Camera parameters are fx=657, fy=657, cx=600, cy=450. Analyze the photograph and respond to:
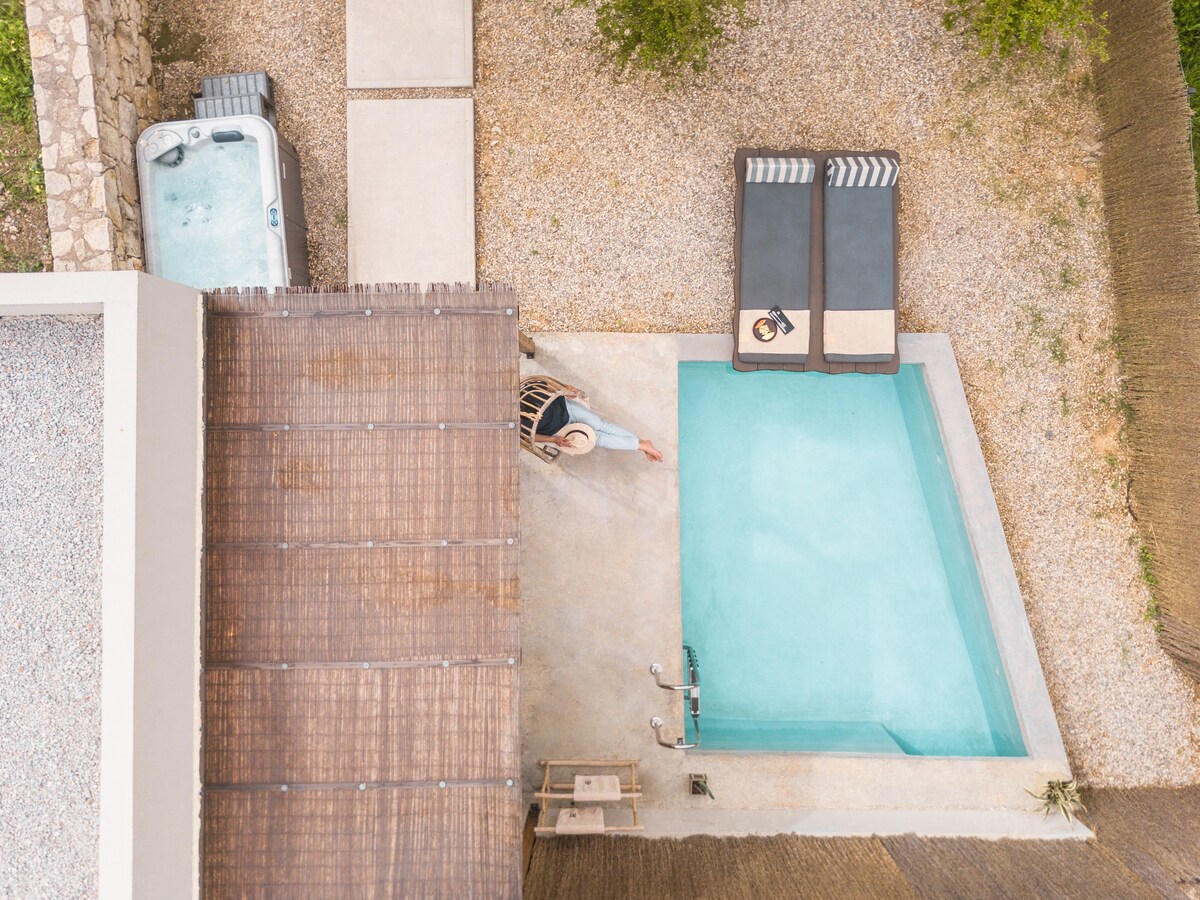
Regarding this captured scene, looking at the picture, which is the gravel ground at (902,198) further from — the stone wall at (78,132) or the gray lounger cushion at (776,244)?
the stone wall at (78,132)

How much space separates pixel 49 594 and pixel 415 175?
3.03 meters

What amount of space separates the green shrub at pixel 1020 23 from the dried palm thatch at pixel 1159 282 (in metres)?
0.32

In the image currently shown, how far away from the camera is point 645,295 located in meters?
4.23

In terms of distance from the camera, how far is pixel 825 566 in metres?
4.36

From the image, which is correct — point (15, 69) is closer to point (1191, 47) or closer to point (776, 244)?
point (776, 244)

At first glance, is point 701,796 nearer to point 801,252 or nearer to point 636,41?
point 801,252

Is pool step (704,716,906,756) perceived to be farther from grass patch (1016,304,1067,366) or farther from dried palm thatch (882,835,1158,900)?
grass patch (1016,304,1067,366)

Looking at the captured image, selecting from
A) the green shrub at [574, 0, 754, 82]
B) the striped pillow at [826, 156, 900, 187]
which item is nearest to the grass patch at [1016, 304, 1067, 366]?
the striped pillow at [826, 156, 900, 187]

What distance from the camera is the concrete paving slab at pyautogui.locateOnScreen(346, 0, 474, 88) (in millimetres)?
4156

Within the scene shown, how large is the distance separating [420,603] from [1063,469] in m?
4.10

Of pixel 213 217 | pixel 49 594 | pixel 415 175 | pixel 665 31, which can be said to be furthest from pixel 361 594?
pixel 665 31

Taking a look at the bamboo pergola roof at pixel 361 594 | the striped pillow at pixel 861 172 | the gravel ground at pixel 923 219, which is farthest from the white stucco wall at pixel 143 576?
the striped pillow at pixel 861 172

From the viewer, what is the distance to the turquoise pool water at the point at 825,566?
428 cm

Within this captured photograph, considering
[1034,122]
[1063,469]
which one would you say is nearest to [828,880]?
[1063,469]
